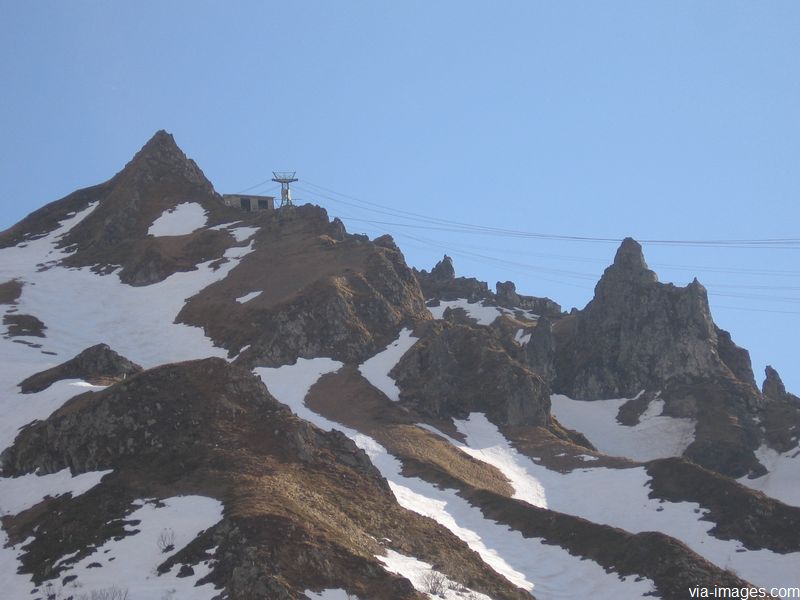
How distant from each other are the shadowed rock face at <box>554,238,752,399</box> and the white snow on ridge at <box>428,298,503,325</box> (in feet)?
68.1

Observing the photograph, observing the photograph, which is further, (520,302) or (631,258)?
(520,302)

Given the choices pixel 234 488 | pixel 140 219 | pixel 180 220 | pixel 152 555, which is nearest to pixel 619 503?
pixel 234 488

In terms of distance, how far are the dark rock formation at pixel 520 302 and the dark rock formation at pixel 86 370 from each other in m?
97.8

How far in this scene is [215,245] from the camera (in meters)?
124

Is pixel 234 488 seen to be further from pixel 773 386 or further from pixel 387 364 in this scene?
pixel 773 386

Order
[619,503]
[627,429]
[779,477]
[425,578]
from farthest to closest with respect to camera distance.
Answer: [627,429] → [779,477] → [619,503] → [425,578]

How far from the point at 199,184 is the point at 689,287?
2631 inches

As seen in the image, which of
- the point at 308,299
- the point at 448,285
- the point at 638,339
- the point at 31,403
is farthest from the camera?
the point at 448,285

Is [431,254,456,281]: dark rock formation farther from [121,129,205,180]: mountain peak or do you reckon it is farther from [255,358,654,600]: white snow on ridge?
[255,358,654,600]: white snow on ridge

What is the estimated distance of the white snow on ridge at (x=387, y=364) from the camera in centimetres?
9194

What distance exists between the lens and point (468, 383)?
98062mm

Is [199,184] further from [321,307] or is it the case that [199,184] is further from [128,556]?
[128,556]

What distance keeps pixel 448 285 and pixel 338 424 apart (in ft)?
303

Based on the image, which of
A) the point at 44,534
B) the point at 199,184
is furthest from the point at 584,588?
the point at 199,184
